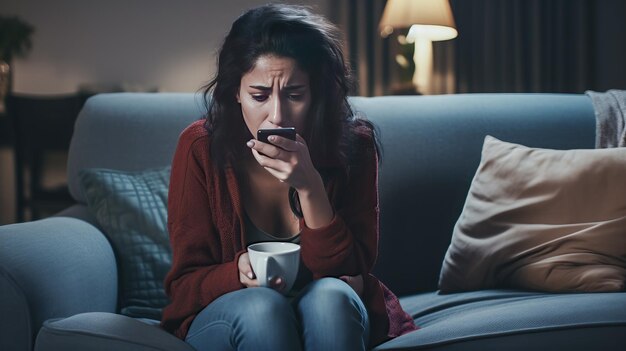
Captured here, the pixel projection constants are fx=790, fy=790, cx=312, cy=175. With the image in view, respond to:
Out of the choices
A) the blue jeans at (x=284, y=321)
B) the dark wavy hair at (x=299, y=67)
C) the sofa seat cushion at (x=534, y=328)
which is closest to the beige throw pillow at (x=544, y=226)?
the sofa seat cushion at (x=534, y=328)

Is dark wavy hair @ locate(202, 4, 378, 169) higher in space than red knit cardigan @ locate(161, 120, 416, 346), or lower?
higher

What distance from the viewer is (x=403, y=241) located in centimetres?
181

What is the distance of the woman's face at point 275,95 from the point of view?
1.30 m

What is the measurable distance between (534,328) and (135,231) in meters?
0.83

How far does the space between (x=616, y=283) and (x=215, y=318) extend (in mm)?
803

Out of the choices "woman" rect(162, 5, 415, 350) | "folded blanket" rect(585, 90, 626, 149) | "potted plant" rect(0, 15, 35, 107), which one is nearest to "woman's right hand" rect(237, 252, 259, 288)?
"woman" rect(162, 5, 415, 350)

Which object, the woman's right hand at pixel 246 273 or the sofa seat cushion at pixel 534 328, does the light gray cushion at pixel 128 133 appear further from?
the sofa seat cushion at pixel 534 328

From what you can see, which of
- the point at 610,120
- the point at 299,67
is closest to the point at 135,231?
the point at 299,67

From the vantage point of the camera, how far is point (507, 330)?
129 cm

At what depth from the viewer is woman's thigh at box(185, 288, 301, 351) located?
1.12 meters

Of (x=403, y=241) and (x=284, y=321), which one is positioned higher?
(x=284, y=321)

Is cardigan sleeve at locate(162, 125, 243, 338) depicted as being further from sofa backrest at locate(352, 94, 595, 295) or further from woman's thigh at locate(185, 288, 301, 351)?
sofa backrest at locate(352, 94, 595, 295)

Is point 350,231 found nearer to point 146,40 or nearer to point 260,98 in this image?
point 260,98

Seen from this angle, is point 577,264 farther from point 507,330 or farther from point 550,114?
point 550,114
